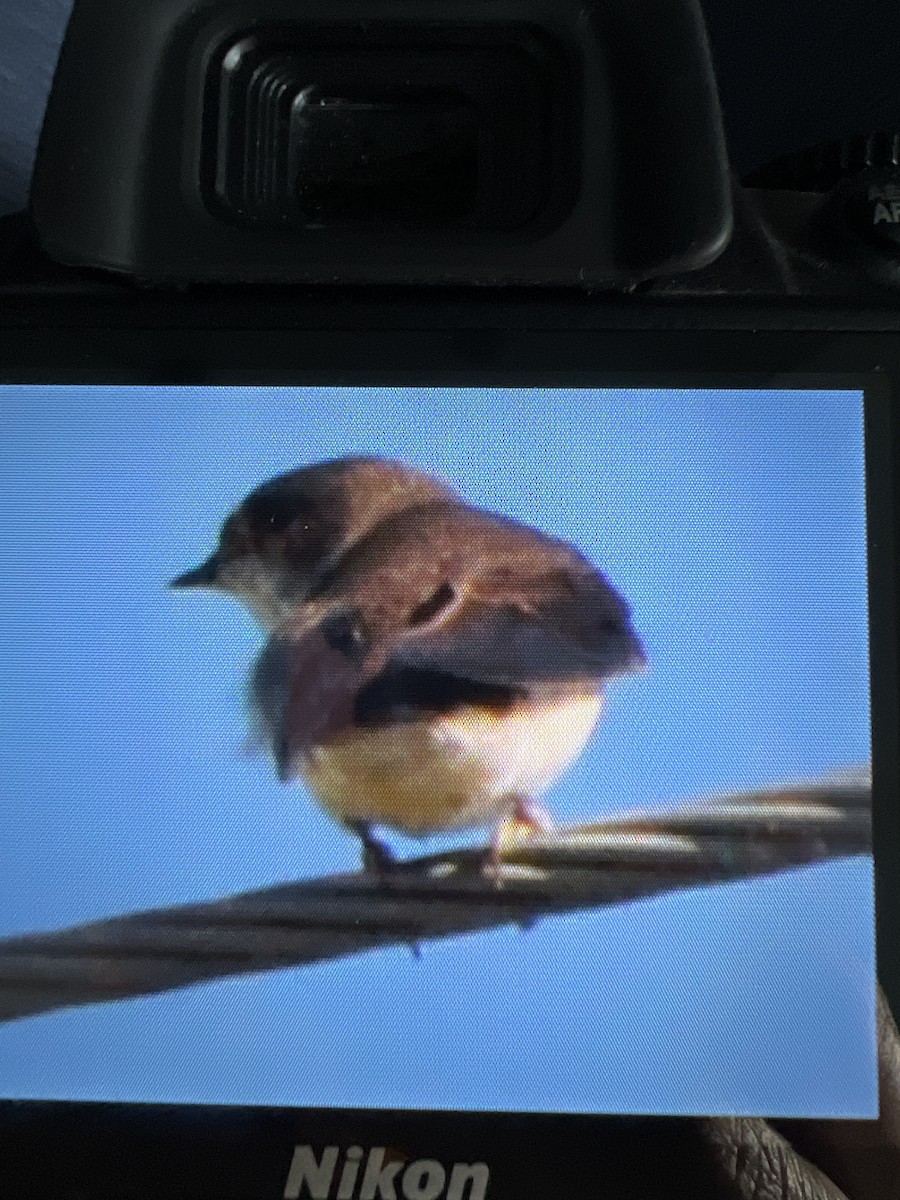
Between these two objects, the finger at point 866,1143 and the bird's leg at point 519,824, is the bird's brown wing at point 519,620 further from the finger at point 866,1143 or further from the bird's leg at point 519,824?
the finger at point 866,1143

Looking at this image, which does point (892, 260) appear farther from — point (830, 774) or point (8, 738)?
point (8, 738)

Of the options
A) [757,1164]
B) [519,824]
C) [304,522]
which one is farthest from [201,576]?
[757,1164]

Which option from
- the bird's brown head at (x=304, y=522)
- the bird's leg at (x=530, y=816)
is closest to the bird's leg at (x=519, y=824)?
the bird's leg at (x=530, y=816)

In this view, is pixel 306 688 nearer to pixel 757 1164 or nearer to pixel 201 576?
pixel 201 576

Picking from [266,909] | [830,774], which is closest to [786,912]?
[830,774]

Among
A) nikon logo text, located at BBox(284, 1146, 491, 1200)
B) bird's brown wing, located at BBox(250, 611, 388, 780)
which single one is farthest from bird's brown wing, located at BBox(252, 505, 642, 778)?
nikon logo text, located at BBox(284, 1146, 491, 1200)
